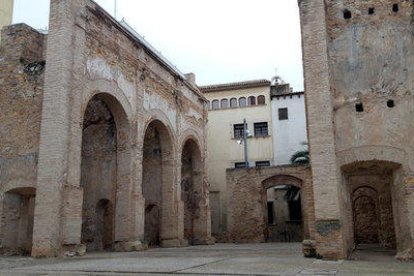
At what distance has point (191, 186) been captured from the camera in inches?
1009

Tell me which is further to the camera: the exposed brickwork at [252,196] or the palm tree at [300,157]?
the palm tree at [300,157]

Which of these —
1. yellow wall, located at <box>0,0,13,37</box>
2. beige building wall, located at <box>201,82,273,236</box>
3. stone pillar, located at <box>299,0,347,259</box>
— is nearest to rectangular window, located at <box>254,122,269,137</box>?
beige building wall, located at <box>201,82,273,236</box>

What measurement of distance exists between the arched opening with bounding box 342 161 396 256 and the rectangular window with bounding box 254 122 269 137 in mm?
9805

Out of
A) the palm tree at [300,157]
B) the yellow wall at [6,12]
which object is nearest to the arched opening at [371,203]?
the palm tree at [300,157]

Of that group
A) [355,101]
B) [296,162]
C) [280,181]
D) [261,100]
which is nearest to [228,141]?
[261,100]

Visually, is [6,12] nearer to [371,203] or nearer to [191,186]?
[191,186]

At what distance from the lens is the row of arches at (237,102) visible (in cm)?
3338

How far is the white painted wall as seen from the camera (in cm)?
3234

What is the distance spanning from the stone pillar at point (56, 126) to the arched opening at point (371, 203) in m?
8.30

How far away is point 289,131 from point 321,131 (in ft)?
69.2

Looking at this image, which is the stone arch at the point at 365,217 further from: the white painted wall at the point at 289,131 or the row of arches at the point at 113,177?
the row of arches at the point at 113,177

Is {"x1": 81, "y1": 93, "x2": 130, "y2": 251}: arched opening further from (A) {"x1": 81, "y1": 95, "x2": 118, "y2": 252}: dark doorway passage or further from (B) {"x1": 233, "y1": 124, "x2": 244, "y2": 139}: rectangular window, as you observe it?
(B) {"x1": 233, "y1": 124, "x2": 244, "y2": 139}: rectangular window

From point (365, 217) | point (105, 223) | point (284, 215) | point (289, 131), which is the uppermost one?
point (289, 131)

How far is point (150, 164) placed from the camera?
22.4m
